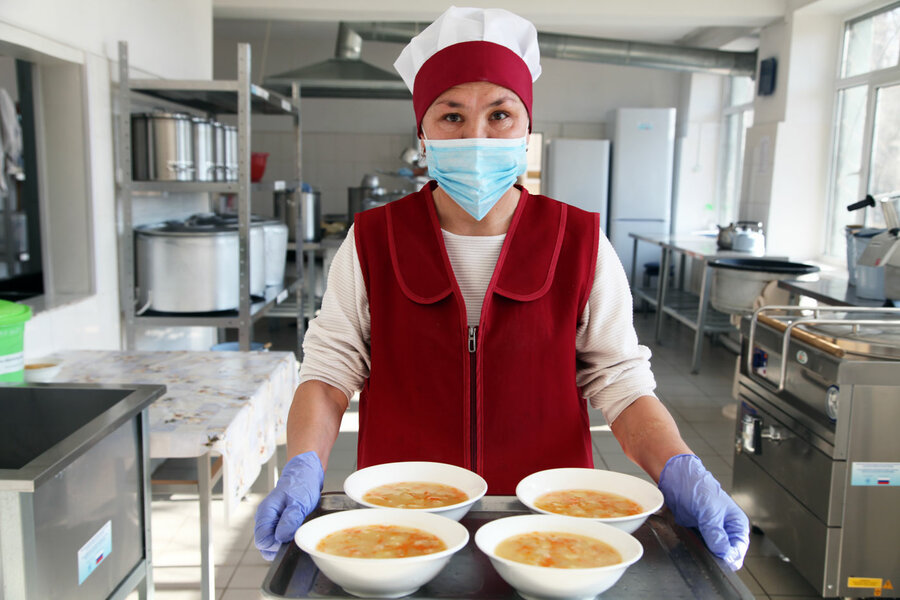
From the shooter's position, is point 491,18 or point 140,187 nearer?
point 491,18

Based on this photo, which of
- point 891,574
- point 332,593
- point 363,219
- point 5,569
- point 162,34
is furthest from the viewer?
point 162,34

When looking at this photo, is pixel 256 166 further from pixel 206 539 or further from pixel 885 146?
pixel 885 146

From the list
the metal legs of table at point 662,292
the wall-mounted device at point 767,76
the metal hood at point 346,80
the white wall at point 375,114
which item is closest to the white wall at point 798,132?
the wall-mounted device at point 767,76

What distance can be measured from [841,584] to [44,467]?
232 centimetres

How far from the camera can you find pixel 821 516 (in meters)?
2.39

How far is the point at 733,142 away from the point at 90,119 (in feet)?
22.5

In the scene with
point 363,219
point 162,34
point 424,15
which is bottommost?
point 363,219

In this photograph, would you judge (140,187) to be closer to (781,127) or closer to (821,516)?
(821,516)

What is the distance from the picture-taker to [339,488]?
3.41 meters

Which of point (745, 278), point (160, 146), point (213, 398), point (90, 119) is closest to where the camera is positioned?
point (213, 398)

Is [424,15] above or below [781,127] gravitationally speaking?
above

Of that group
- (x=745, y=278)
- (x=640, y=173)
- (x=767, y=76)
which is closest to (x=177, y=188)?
(x=745, y=278)

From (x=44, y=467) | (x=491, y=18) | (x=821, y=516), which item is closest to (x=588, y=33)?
(x=821, y=516)

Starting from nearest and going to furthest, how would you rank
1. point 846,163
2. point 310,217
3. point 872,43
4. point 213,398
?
point 213,398, point 310,217, point 872,43, point 846,163
